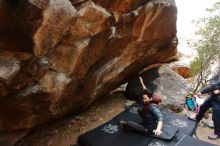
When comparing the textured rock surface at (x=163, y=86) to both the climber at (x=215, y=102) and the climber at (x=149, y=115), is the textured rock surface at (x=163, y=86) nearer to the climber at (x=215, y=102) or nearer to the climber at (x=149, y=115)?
the climber at (x=215, y=102)

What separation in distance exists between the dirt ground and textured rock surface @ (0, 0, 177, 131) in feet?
2.04

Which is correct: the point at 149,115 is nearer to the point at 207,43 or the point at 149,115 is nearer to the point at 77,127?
the point at 77,127

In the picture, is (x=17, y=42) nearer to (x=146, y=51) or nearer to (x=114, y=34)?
(x=114, y=34)

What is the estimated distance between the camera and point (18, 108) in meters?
6.64

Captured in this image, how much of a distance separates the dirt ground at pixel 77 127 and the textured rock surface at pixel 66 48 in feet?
2.04

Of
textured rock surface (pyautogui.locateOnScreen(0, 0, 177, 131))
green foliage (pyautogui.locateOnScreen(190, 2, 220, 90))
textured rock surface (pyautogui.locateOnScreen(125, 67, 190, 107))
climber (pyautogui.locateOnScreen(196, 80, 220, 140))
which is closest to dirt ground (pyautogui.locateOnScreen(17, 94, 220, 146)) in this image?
climber (pyautogui.locateOnScreen(196, 80, 220, 140))

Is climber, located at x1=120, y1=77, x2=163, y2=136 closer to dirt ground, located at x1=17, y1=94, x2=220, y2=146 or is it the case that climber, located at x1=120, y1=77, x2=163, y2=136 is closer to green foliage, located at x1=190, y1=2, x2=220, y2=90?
dirt ground, located at x1=17, y1=94, x2=220, y2=146

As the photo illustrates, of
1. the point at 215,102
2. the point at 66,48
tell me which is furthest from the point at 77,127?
the point at 215,102

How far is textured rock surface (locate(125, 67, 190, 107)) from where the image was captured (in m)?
10.3

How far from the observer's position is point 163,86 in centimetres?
1075

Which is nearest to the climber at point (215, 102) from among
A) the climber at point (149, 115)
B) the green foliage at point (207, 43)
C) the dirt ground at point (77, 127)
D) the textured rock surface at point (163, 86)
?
the dirt ground at point (77, 127)

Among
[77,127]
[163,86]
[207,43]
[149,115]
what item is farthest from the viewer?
[207,43]

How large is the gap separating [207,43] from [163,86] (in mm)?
2708

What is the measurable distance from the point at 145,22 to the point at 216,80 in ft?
9.32
